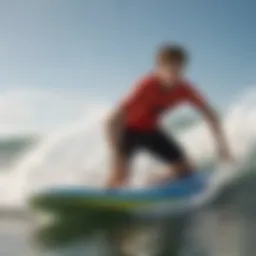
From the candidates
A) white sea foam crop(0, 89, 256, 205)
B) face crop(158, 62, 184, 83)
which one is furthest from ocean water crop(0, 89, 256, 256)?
face crop(158, 62, 184, 83)

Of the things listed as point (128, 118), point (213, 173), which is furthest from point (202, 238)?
point (128, 118)

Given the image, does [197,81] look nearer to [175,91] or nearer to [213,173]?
[175,91]

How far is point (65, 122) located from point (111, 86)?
0.14m

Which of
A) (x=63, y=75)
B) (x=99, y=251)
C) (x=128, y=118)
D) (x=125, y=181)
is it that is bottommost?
(x=99, y=251)

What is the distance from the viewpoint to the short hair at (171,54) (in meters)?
1.44

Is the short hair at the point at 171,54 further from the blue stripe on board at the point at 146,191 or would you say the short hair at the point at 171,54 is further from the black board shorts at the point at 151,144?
the blue stripe on board at the point at 146,191

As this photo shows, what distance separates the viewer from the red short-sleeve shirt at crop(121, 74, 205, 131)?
1427 mm

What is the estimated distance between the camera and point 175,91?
144 cm

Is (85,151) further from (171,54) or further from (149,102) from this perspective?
(171,54)

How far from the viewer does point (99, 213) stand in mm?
1419

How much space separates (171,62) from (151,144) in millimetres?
198

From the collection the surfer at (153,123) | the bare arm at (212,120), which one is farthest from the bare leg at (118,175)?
the bare arm at (212,120)

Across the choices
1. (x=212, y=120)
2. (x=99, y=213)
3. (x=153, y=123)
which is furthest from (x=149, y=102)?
(x=99, y=213)

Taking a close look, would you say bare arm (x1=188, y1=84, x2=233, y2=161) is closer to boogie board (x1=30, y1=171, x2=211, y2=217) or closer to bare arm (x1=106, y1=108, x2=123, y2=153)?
boogie board (x1=30, y1=171, x2=211, y2=217)
